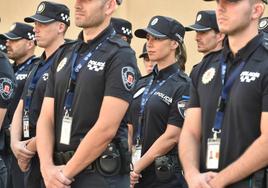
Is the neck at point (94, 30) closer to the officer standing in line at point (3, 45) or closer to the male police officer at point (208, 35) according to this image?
the male police officer at point (208, 35)

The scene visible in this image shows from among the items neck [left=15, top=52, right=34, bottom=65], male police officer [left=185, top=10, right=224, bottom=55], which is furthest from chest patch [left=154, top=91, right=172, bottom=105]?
neck [left=15, top=52, right=34, bottom=65]

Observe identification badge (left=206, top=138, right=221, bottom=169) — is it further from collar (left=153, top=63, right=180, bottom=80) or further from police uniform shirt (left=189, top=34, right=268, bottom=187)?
collar (left=153, top=63, right=180, bottom=80)

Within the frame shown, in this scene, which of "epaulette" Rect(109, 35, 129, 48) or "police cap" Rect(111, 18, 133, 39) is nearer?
"epaulette" Rect(109, 35, 129, 48)

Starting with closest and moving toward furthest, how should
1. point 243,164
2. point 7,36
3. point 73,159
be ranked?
point 243,164 < point 73,159 < point 7,36

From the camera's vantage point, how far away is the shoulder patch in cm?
484

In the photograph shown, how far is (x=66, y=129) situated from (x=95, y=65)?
0.42 m

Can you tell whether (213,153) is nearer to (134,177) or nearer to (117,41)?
(117,41)

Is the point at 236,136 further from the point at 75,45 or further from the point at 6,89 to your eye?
the point at 6,89

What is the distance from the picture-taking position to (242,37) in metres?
3.29

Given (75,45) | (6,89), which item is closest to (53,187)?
(75,45)

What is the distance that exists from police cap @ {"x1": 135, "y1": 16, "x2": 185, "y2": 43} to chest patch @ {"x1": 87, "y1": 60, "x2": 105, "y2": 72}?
4.07 feet

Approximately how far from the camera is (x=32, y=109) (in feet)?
15.5

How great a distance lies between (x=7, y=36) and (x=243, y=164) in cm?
354

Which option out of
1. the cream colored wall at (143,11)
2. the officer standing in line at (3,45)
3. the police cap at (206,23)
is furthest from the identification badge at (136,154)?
the cream colored wall at (143,11)
